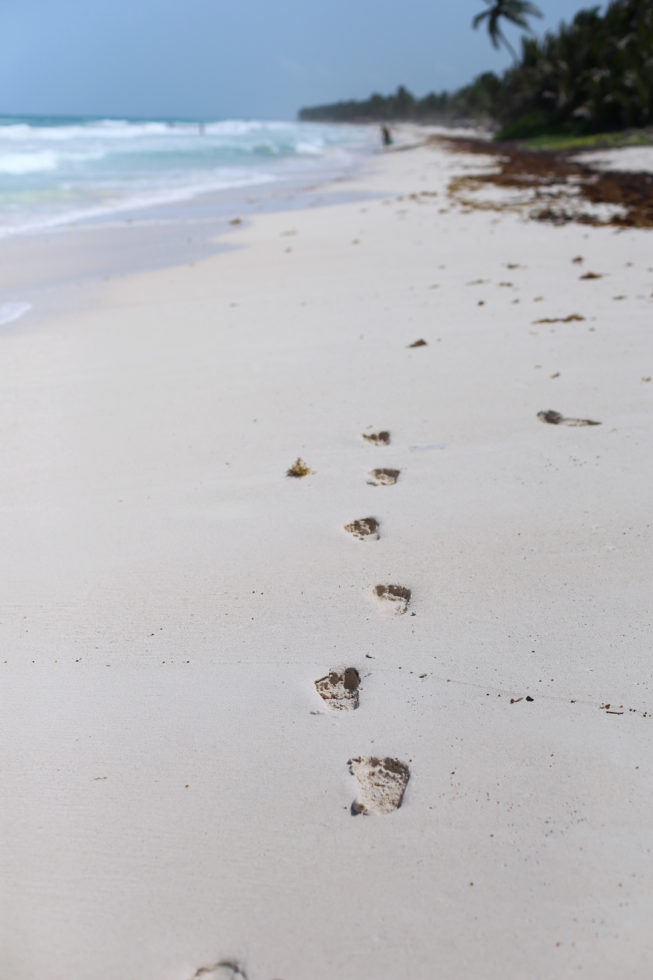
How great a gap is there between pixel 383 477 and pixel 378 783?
4.05 feet

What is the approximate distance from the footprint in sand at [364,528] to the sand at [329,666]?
0.02m

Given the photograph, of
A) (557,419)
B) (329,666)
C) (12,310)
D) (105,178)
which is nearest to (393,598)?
(329,666)

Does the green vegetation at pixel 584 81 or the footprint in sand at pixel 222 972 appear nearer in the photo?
the footprint in sand at pixel 222 972

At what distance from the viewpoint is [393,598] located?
6.03ft

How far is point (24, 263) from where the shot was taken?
6.38 metres

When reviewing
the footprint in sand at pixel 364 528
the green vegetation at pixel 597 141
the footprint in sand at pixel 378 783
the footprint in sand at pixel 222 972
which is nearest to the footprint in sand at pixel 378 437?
the footprint in sand at pixel 364 528

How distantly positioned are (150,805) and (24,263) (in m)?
6.27

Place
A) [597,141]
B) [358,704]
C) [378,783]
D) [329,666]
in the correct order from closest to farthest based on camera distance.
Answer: [378,783] → [358,704] → [329,666] → [597,141]

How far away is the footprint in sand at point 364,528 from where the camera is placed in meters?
2.09

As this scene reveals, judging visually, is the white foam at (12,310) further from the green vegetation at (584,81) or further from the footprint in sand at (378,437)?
the green vegetation at (584,81)

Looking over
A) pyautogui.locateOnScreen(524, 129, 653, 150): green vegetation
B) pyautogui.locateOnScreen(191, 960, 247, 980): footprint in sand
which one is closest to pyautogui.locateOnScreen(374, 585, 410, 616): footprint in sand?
pyautogui.locateOnScreen(191, 960, 247, 980): footprint in sand

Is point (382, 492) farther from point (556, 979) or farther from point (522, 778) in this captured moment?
point (556, 979)

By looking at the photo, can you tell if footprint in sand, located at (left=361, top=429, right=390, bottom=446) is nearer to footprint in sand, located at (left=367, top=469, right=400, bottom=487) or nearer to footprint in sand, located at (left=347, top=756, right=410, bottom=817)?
footprint in sand, located at (left=367, top=469, right=400, bottom=487)

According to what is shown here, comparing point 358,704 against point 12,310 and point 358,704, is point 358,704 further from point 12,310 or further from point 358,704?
point 12,310
